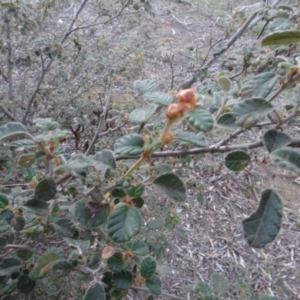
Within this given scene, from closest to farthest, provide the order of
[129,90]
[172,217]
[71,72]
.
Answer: [172,217], [71,72], [129,90]

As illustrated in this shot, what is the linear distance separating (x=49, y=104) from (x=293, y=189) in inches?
67.9

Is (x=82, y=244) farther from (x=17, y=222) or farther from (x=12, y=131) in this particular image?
(x=12, y=131)

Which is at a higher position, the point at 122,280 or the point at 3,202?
the point at 3,202

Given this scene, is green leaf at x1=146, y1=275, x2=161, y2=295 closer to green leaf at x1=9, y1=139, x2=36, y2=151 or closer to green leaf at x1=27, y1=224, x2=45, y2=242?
green leaf at x1=27, y1=224, x2=45, y2=242

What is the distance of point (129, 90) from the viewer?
306cm

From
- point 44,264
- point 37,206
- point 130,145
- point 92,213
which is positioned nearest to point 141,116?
point 130,145

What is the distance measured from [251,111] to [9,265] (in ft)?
2.14

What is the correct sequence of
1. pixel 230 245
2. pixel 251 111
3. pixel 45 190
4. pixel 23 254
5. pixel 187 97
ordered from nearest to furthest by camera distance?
pixel 187 97
pixel 251 111
pixel 45 190
pixel 23 254
pixel 230 245

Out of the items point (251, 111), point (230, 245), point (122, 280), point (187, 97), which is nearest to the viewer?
point (187, 97)

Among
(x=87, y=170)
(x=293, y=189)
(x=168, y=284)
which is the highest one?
(x=87, y=170)

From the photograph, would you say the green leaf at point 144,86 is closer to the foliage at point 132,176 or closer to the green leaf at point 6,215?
the foliage at point 132,176

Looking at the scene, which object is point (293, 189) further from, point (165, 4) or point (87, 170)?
point (165, 4)

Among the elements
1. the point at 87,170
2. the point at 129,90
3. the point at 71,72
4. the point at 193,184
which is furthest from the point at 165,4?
the point at 87,170

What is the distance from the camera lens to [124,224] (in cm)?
58
